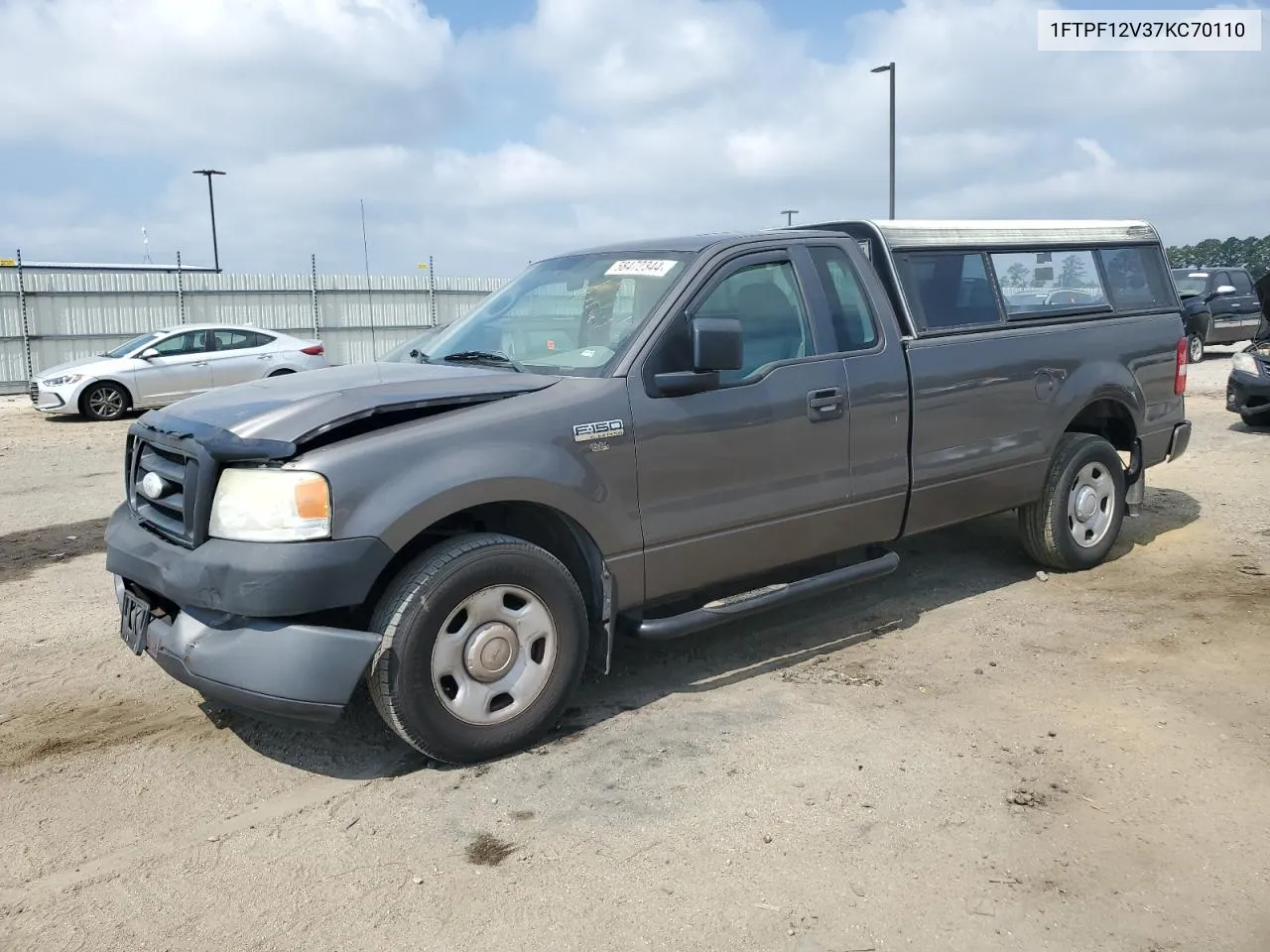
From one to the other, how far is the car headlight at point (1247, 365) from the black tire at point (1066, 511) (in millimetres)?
6603

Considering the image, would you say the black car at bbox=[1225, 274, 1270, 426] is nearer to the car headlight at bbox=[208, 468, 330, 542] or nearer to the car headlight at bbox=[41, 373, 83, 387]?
the car headlight at bbox=[208, 468, 330, 542]

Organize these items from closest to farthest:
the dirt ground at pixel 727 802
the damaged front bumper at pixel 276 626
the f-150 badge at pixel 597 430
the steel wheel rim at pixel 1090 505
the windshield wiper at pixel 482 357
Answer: the dirt ground at pixel 727 802 < the damaged front bumper at pixel 276 626 < the f-150 badge at pixel 597 430 < the windshield wiper at pixel 482 357 < the steel wheel rim at pixel 1090 505

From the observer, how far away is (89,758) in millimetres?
3955

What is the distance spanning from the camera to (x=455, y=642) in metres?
3.73

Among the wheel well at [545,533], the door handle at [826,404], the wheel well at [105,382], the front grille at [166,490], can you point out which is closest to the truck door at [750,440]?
the door handle at [826,404]

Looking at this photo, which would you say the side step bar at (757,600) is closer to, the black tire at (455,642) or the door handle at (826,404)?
the black tire at (455,642)

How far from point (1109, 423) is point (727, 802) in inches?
166

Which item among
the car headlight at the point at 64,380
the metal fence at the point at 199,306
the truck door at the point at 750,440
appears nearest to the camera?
the truck door at the point at 750,440

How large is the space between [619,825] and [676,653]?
5.43 ft

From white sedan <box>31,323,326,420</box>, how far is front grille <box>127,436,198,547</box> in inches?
476

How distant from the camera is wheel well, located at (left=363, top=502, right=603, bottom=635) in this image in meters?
3.99

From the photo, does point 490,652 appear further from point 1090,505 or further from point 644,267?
point 1090,505

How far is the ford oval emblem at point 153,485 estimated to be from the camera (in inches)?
153

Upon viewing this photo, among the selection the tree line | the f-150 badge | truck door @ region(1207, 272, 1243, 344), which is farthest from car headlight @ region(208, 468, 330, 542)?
the tree line
